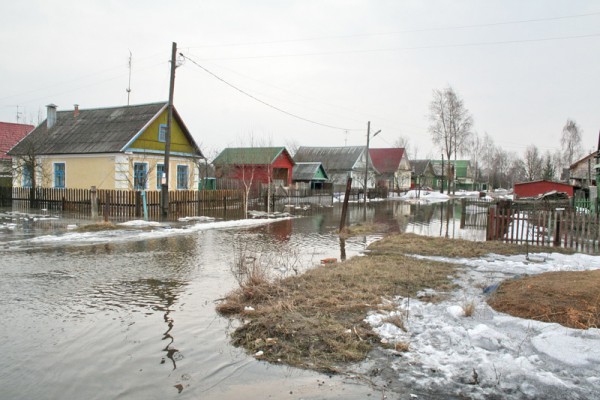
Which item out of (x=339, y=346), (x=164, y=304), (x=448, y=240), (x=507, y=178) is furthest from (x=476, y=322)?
(x=507, y=178)

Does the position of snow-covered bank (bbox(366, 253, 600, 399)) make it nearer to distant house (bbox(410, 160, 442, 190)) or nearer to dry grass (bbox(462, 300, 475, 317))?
dry grass (bbox(462, 300, 475, 317))

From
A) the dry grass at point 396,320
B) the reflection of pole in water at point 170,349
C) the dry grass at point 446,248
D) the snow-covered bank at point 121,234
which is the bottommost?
the reflection of pole in water at point 170,349

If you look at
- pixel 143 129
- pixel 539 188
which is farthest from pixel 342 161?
pixel 143 129

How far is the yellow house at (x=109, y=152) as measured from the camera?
1056 inches

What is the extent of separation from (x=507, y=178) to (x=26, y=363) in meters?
126

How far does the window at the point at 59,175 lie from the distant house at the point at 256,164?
632 inches

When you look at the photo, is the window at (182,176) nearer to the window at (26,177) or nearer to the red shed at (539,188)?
the window at (26,177)

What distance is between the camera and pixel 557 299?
20.4 feet

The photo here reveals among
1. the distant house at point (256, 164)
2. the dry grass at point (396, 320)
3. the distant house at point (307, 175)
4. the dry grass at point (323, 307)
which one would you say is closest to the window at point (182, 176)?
the distant house at point (256, 164)

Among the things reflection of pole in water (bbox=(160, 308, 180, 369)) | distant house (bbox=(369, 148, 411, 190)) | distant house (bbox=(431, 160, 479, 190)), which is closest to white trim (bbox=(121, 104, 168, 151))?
reflection of pole in water (bbox=(160, 308, 180, 369))

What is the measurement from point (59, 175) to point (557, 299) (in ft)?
98.8

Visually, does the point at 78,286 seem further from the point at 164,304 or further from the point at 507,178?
the point at 507,178

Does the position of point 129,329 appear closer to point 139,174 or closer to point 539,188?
point 139,174

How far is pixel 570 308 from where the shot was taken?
19.1 ft
